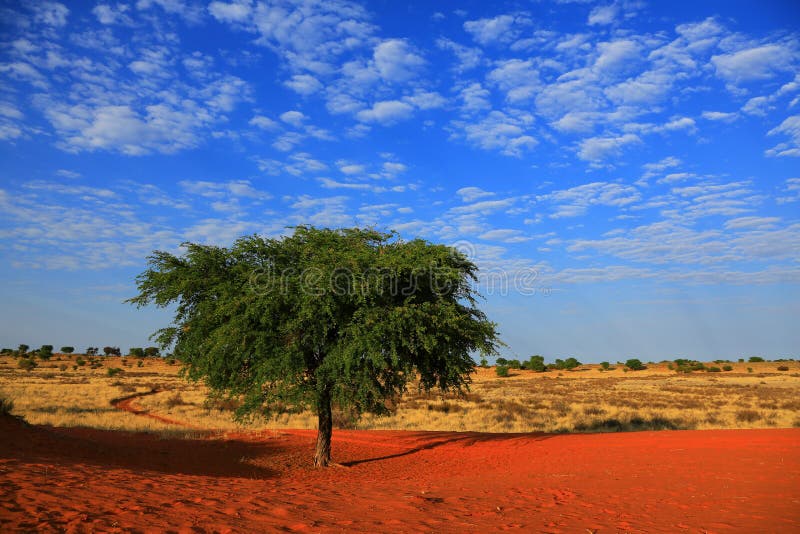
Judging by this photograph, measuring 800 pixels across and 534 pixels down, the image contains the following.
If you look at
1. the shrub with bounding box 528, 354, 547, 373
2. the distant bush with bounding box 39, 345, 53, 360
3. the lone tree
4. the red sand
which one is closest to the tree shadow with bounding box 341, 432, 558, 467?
the red sand

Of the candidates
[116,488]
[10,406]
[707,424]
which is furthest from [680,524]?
[707,424]

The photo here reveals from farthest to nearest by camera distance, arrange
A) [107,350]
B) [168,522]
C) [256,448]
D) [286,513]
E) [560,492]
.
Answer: [107,350] → [256,448] → [560,492] → [286,513] → [168,522]

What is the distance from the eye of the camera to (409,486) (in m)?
13.4

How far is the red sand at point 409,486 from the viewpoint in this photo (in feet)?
27.1

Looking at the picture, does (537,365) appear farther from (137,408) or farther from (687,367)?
(137,408)

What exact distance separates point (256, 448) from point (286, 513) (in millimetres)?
13691

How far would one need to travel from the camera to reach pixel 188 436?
24.2m

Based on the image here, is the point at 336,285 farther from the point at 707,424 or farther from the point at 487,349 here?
the point at 707,424

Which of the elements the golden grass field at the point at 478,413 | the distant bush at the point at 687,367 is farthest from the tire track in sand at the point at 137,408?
the distant bush at the point at 687,367

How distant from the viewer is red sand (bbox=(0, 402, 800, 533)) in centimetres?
825

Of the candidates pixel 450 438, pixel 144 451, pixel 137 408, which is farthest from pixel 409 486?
pixel 137 408

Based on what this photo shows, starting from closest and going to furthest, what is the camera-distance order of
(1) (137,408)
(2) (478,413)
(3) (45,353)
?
1. (2) (478,413)
2. (1) (137,408)
3. (3) (45,353)

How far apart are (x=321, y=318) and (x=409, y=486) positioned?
5.79 metres

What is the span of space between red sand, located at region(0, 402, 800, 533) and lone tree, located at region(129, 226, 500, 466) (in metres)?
2.97
